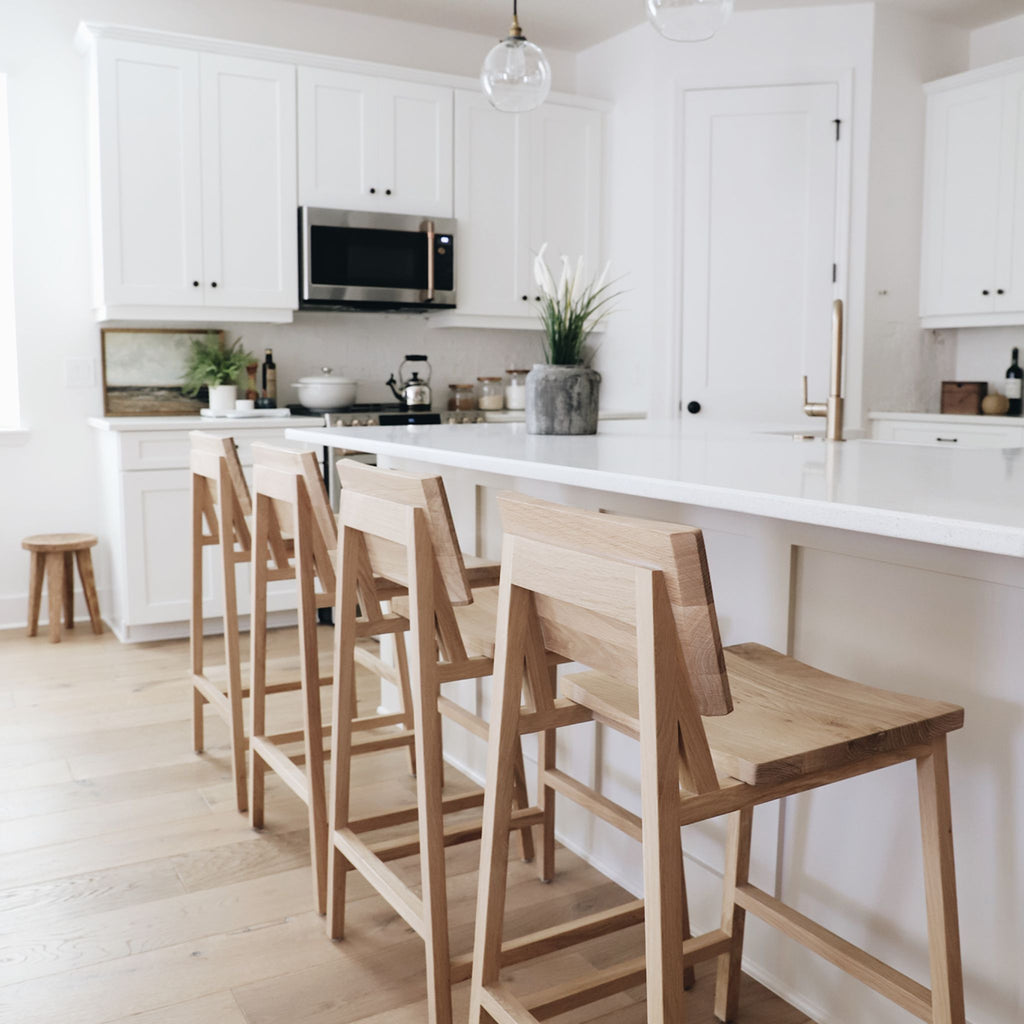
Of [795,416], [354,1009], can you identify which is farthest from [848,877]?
[795,416]

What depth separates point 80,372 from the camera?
4410 mm

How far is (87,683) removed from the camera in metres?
3.59

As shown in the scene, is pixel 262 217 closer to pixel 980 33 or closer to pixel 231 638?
pixel 231 638

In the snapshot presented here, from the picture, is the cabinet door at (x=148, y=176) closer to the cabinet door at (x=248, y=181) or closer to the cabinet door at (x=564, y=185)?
the cabinet door at (x=248, y=181)

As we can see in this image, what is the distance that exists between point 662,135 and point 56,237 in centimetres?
273

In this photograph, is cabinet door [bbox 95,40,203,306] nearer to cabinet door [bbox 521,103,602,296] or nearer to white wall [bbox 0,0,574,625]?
white wall [bbox 0,0,574,625]

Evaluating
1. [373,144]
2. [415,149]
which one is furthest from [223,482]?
[415,149]

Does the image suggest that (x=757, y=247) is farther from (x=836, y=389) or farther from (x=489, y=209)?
(x=836, y=389)

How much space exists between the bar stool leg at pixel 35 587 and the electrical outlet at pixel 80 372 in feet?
2.47

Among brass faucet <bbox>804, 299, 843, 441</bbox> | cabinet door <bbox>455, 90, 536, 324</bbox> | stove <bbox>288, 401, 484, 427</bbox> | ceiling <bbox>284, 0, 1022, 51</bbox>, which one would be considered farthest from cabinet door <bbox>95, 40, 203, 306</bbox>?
brass faucet <bbox>804, 299, 843, 441</bbox>

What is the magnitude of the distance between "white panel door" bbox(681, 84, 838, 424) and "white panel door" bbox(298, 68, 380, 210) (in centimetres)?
147

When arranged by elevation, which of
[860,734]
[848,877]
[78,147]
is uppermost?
[78,147]

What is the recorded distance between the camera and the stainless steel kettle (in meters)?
4.67

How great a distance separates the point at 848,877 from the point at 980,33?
4.55 metres
